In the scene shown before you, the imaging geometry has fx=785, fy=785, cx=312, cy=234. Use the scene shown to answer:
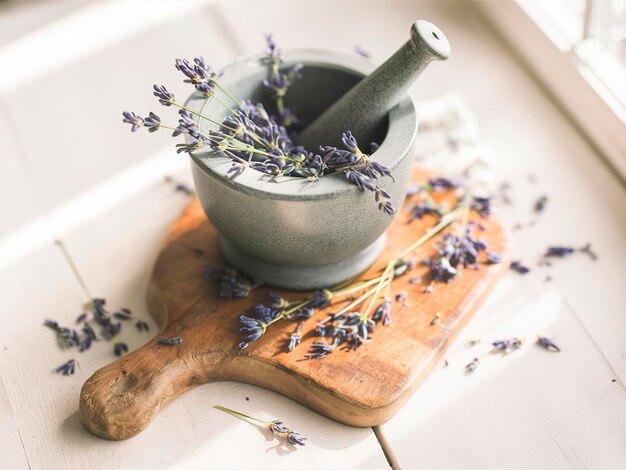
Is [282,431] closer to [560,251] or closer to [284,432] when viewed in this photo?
[284,432]

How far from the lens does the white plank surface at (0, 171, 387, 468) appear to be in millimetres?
1028

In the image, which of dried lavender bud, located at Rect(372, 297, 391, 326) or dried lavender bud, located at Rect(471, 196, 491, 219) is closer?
dried lavender bud, located at Rect(372, 297, 391, 326)

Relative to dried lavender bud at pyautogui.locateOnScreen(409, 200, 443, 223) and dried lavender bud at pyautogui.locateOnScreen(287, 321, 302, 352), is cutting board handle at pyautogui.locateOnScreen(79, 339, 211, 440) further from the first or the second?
dried lavender bud at pyautogui.locateOnScreen(409, 200, 443, 223)

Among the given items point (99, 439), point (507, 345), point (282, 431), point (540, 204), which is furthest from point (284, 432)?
point (540, 204)

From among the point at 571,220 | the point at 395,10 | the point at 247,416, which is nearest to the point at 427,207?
the point at 571,220

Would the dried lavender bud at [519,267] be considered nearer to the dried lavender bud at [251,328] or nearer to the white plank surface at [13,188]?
the dried lavender bud at [251,328]

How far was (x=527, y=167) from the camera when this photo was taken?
56.8 inches

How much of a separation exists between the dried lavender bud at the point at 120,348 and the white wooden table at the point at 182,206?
0.07 feet

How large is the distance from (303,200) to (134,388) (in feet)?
1.10

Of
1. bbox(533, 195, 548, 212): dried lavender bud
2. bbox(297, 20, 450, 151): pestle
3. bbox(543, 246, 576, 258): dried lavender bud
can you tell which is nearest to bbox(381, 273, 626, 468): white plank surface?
bbox(543, 246, 576, 258): dried lavender bud

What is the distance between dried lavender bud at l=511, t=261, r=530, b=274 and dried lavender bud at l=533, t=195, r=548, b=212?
0.14 meters

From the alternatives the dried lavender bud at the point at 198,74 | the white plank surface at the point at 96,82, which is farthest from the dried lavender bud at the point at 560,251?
the white plank surface at the point at 96,82

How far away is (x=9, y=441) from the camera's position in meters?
1.05

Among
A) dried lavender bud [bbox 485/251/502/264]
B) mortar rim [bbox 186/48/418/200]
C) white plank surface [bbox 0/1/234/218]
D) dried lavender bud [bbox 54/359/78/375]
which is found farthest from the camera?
white plank surface [bbox 0/1/234/218]
